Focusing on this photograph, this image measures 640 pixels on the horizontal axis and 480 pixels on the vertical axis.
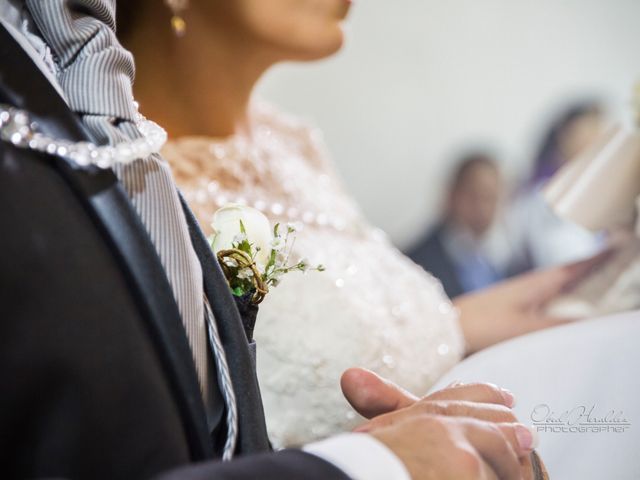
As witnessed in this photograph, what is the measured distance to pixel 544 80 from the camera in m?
3.44

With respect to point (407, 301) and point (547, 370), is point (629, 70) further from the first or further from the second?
point (547, 370)

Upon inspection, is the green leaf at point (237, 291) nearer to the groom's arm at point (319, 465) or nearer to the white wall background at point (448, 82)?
the groom's arm at point (319, 465)

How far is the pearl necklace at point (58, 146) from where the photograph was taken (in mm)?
401

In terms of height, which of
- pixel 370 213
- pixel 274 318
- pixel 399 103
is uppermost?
pixel 274 318

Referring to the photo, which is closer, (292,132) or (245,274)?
(245,274)

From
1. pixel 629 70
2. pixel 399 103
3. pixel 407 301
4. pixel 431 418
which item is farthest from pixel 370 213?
pixel 431 418

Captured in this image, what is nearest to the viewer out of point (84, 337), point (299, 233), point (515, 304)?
point (84, 337)

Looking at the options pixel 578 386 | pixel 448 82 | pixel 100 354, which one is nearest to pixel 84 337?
pixel 100 354

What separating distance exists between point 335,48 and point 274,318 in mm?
384

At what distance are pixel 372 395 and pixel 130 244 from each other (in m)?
0.21

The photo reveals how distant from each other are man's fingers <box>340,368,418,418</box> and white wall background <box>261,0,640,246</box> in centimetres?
258

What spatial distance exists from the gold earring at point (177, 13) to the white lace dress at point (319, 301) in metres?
0.15

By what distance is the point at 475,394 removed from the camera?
0.51m

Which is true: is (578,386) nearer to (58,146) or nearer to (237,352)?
(237,352)
